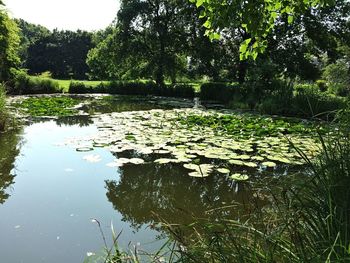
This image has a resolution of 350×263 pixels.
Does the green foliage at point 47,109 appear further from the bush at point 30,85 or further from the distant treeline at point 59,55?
the distant treeline at point 59,55

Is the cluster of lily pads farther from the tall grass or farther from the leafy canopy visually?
the tall grass

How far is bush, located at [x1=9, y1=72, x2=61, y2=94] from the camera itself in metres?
19.5

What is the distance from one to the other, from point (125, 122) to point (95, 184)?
5266 millimetres

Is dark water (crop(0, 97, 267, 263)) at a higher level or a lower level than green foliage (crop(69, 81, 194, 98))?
lower

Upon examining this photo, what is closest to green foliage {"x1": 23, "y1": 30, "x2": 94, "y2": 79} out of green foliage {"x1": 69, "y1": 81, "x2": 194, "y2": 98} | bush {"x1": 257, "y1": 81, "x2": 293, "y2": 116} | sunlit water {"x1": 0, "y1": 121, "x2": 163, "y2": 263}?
green foliage {"x1": 69, "y1": 81, "x2": 194, "y2": 98}

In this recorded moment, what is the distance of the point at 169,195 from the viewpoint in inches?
200

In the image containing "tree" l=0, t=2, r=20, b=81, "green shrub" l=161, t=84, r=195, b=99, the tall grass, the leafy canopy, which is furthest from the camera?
"green shrub" l=161, t=84, r=195, b=99

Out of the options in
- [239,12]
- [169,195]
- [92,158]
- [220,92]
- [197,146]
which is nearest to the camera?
[239,12]

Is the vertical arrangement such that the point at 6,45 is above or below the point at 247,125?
above

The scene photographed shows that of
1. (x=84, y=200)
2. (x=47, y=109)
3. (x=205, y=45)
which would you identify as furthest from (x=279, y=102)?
(x=84, y=200)

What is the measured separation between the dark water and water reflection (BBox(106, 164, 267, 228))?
0.04 ft

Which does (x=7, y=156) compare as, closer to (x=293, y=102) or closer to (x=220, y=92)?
(x=293, y=102)

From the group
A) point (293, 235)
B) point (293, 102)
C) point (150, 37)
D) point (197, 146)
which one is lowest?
point (197, 146)

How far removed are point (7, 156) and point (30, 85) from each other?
575 inches
